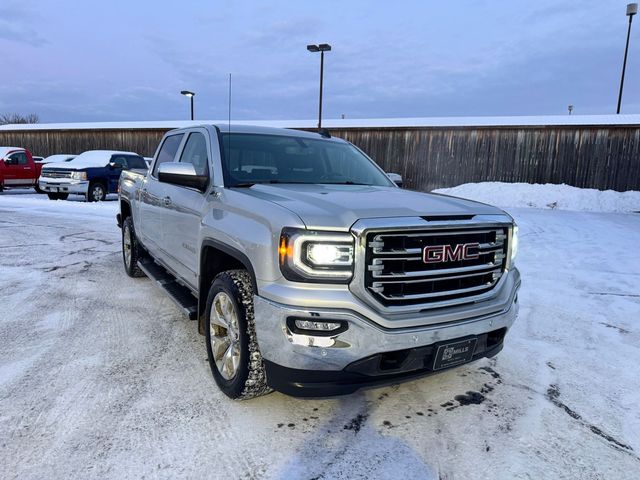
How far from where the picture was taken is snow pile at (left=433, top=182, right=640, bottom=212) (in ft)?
61.7

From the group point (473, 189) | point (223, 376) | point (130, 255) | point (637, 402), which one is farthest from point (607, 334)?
point (473, 189)

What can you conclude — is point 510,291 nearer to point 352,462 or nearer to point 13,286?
point 352,462

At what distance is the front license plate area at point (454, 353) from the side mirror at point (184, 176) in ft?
6.84

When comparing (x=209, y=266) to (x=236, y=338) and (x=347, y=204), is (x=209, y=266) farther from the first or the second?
(x=347, y=204)

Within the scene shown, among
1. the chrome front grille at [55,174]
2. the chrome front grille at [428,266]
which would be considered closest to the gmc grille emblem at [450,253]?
the chrome front grille at [428,266]

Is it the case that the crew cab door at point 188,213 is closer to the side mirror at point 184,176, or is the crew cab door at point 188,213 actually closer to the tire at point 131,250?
the side mirror at point 184,176

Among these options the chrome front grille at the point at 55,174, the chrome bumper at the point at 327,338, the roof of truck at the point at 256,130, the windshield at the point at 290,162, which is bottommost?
the chrome bumper at the point at 327,338

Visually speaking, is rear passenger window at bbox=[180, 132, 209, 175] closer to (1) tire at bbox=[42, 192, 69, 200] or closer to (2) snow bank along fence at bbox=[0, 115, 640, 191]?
(1) tire at bbox=[42, 192, 69, 200]

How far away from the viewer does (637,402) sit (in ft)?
10.4

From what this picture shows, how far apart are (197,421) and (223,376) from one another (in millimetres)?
363

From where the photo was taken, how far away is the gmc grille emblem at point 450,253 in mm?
2651

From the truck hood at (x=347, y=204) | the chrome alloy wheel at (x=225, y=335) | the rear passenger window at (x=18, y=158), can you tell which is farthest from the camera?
the rear passenger window at (x=18, y=158)

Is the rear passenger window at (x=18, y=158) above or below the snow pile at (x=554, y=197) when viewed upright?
above

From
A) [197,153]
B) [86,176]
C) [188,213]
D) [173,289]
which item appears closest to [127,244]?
[173,289]
